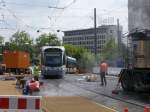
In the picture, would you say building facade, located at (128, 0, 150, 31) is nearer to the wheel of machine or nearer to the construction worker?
the wheel of machine

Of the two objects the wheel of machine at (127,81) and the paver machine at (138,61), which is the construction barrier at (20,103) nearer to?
the paver machine at (138,61)

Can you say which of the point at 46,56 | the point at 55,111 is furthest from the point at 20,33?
the point at 55,111

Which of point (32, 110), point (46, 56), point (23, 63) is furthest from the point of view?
point (23, 63)

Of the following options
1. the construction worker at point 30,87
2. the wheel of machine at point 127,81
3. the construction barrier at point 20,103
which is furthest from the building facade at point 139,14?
the construction barrier at point 20,103

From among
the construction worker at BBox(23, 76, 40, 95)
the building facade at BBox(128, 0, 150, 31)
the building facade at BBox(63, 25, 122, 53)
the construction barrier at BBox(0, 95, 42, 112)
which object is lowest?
the construction worker at BBox(23, 76, 40, 95)

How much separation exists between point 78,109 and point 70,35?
145m

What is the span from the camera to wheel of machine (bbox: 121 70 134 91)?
1144 inches

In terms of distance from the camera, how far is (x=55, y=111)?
61.8 ft

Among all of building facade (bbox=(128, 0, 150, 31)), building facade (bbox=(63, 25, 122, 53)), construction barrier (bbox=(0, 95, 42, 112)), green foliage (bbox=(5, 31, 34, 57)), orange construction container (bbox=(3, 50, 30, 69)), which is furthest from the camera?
building facade (bbox=(63, 25, 122, 53))

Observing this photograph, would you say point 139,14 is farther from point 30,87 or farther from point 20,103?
point 20,103

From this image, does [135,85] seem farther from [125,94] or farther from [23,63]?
[23,63]

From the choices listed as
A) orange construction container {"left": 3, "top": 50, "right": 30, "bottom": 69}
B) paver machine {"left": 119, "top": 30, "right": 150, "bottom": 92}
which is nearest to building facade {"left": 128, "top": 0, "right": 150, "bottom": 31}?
paver machine {"left": 119, "top": 30, "right": 150, "bottom": 92}

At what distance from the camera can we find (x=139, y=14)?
29188mm

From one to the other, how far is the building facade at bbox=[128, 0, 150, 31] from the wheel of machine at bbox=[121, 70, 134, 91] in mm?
2612
